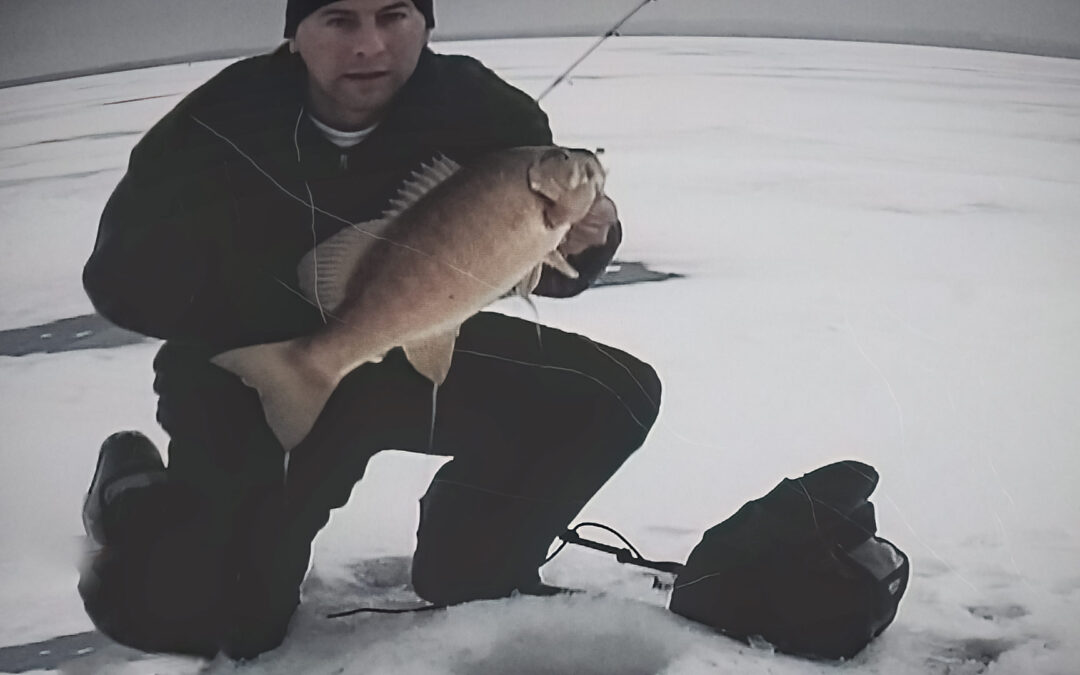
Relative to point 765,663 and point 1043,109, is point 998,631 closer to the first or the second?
point 765,663

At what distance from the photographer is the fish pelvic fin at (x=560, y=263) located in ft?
2.95

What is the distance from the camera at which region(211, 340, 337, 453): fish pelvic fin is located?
35.9 inches

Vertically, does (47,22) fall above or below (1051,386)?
above

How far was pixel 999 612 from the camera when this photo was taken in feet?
3.30

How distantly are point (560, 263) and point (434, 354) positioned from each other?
0.16 m

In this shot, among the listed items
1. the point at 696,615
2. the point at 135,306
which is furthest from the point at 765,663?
the point at 135,306

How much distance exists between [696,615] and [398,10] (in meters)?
0.71

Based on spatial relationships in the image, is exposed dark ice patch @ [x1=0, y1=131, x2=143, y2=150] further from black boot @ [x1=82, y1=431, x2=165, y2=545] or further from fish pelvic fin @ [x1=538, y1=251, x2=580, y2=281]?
fish pelvic fin @ [x1=538, y1=251, x2=580, y2=281]

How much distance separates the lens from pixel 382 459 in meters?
0.95

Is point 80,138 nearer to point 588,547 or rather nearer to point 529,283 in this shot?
point 529,283

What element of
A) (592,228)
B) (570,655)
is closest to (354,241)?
(592,228)

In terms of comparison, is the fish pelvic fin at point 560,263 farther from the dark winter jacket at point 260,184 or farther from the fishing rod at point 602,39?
the fishing rod at point 602,39

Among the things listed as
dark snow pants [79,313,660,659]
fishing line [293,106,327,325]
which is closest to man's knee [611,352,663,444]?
dark snow pants [79,313,660,659]

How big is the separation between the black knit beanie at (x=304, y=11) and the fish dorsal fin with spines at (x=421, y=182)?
0.48ft
